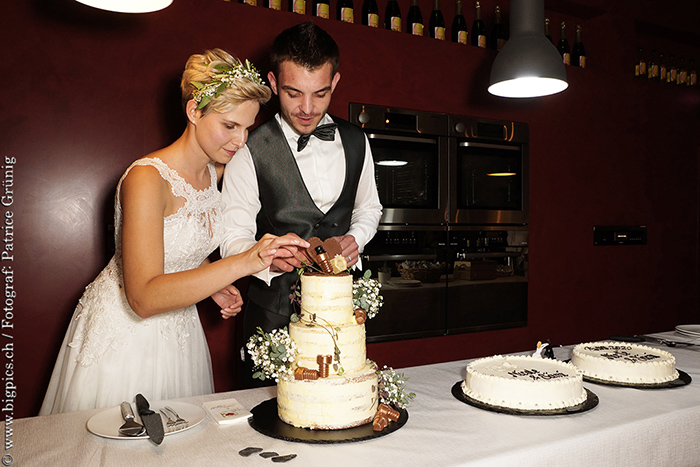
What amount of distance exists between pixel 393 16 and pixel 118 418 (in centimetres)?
292

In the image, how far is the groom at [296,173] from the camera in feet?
6.29

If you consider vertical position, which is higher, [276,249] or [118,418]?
[276,249]


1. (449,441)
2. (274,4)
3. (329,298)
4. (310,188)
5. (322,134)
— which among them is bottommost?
(449,441)

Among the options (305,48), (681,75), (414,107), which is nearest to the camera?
(305,48)

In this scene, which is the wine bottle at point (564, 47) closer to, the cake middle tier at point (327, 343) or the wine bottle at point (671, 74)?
the wine bottle at point (671, 74)

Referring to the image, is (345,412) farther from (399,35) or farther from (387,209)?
(399,35)

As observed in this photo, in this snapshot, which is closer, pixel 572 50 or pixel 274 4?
pixel 274 4

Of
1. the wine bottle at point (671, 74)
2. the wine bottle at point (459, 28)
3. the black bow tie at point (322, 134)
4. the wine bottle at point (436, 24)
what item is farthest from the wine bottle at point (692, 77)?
the black bow tie at point (322, 134)

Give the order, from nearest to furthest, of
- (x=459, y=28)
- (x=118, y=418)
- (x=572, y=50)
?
(x=118, y=418)
(x=459, y=28)
(x=572, y=50)

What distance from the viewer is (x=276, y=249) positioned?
1308 mm

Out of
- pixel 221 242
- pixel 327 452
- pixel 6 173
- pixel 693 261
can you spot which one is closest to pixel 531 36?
pixel 221 242

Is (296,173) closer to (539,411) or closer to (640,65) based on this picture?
(539,411)

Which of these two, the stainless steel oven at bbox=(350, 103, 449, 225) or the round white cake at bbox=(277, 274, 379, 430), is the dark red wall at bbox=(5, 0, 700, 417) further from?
the round white cake at bbox=(277, 274, 379, 430)

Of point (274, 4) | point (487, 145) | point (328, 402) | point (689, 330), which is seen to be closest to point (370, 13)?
point (274, 4)
